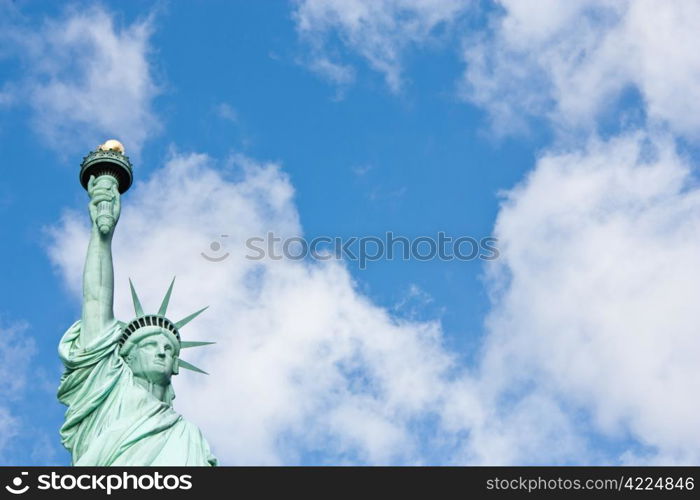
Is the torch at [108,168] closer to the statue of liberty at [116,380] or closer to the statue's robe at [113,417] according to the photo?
the statue of liberty at [116,380]

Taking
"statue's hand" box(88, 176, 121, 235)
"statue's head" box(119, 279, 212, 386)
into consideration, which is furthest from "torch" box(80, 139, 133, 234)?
"statue's head" box(119, 279, 212, 386)

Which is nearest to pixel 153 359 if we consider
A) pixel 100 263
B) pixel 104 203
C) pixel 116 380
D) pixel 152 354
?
pixel 152 354

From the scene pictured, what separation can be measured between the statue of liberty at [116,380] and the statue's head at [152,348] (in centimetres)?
2

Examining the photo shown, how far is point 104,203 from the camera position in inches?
1345

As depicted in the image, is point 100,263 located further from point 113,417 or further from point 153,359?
point 113,417

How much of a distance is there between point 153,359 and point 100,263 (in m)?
2.95

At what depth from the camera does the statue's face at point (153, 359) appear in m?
31.8

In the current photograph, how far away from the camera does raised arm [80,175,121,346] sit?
32.4 meters

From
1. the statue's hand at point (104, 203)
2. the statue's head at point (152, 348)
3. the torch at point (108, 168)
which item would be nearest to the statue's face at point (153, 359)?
the statue's head at point (152, 348)

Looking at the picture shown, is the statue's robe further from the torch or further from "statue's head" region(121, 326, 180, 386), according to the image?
the torch
